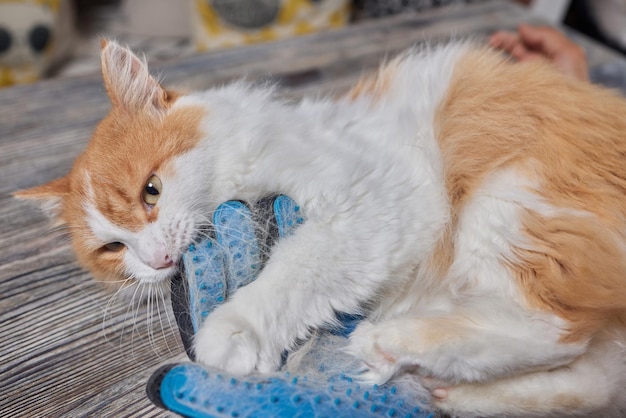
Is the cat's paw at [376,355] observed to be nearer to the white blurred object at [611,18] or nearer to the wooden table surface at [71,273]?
the wooden table surface at [71,273]

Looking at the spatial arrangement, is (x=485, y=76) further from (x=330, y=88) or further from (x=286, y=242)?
(x=330, y=88)

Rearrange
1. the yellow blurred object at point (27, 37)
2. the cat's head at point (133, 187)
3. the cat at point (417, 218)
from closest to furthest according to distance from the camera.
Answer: the cat at point (417, 218) → the cat's head at point (133, 187) → the yellow blurred object at point (27, 37)

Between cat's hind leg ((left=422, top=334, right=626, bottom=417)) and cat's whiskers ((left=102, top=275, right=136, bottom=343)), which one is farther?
cat's whiskers ((left=102, top=275, right=136, bottom=343))

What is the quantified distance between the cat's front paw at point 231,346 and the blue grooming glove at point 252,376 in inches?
0.9

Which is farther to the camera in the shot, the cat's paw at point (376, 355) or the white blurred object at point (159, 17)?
the white blurred object at point (159, 17)

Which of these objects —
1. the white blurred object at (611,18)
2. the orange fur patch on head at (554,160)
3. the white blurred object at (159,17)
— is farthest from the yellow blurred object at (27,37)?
the white blurred object at (611,18)

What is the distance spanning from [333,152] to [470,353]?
0.47 meters

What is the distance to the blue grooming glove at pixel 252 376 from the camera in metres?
0.79

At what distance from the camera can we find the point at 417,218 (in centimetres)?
104

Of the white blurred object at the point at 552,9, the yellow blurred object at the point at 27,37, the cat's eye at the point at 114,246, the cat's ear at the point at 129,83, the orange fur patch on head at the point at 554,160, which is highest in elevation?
the white blurred object at the point at 552,9

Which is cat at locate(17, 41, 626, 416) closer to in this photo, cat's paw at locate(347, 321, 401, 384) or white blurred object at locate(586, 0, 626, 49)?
cat's paw at locate(347, 321, 401, 384)

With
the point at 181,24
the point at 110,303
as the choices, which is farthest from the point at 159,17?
the point at 110,303

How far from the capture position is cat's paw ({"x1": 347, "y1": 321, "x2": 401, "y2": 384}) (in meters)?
0.90

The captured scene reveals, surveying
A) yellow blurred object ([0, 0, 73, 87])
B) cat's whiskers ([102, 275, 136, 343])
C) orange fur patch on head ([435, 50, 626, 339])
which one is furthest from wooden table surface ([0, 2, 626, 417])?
orange fur patch on head ([435, 50, 626, 339])
